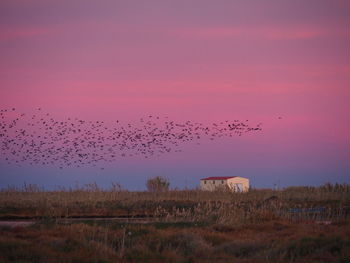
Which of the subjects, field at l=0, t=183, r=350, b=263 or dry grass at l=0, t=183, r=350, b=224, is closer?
field at l=0, t=183, r=350, b=263

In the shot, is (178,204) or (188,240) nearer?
(188,240)

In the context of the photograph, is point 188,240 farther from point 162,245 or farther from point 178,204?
point 178,204

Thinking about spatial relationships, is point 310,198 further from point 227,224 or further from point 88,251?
point 88,251

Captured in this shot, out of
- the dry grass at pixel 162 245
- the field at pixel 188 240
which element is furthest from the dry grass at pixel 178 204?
the dry grass at pixel 162 245

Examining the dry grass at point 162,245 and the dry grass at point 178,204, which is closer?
the dry grass at point 162,245

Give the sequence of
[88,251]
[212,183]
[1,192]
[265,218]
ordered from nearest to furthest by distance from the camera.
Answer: [88,251] < [265,218] < [1,192] < [212,183]

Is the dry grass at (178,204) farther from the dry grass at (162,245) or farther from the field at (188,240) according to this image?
the dry grass at (162,245)

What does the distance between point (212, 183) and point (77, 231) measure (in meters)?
47.4

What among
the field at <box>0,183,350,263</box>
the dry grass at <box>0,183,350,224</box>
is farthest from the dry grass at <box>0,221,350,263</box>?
the dry grass at <box>0,183,350,224</box>

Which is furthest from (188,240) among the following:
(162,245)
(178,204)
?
(178,204)

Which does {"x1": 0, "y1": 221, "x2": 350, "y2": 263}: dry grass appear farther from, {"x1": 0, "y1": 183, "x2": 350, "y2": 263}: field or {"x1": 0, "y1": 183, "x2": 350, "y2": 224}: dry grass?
{"x1": 0, "y1": 183, "x2": 350, "y2": 224}: dry grass

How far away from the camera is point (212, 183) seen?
68375 mm

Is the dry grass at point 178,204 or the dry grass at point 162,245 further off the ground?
the dry grass at point 178,204

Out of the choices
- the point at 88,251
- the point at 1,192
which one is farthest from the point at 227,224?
the point at 1,192
